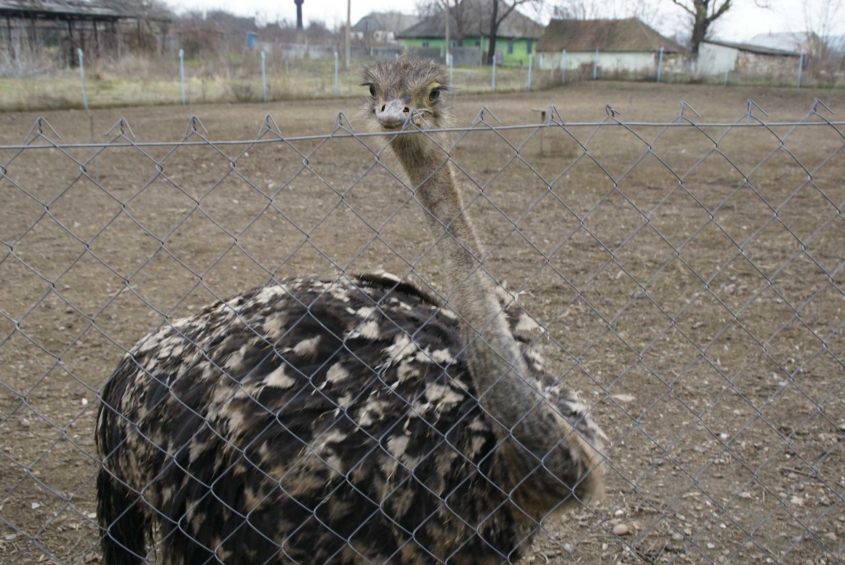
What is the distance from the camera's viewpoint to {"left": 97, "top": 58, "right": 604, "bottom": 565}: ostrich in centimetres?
250

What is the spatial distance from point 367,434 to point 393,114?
1158mm

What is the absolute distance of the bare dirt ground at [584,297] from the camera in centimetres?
353

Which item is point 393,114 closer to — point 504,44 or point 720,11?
point 720,11

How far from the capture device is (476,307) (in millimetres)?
2658

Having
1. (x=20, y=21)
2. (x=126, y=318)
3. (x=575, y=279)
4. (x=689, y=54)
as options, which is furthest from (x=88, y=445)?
(x=689, y=54)

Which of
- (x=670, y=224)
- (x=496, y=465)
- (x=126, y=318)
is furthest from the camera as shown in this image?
(x=670, y=224)

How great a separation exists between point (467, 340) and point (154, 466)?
1230 mm

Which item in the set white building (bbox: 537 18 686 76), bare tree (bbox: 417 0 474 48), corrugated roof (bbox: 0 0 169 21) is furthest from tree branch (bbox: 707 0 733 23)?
corrugated roof (bbox: 0 0 169 21)

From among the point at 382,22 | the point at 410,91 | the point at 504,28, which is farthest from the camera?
the point at 382,22

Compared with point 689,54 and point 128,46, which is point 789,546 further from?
point 689,54

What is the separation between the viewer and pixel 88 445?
4277 mm

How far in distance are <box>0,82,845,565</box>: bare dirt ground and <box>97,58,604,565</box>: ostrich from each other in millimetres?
271

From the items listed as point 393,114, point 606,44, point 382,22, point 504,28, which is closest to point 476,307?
point 393,114

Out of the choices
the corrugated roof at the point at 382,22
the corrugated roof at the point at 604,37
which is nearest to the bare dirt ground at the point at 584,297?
the corrugated roof at the point at 604,37
